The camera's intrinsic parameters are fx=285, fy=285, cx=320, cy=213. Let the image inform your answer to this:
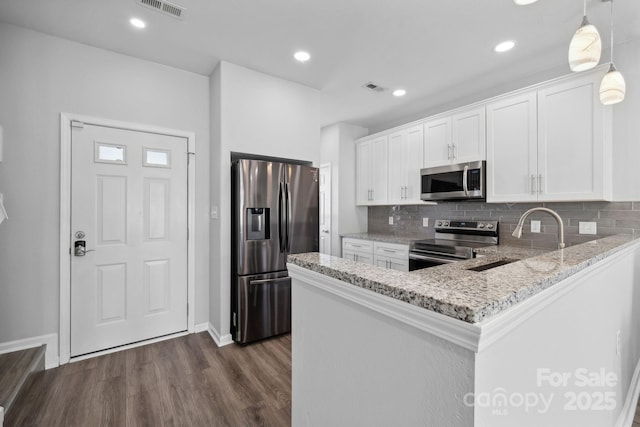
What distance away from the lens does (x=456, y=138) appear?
10.6 ft

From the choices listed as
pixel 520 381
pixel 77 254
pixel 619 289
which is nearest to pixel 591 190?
pixel 619 289

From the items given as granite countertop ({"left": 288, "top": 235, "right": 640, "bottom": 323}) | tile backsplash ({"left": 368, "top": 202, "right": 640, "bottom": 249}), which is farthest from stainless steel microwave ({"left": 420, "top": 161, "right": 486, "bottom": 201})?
granite countertop ({"left": 288, "top": 235, "right": 640, "bottom": 323})

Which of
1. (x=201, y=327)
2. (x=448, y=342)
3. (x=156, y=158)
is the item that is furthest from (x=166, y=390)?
(x=448, y=342)

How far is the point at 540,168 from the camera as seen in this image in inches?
103

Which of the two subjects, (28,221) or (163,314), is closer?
(28,221)

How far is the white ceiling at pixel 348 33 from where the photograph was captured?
2.02 m

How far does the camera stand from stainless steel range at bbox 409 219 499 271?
293 cm

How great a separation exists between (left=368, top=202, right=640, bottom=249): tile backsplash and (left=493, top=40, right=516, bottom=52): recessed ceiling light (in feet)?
4.91

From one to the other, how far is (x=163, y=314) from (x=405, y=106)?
383 centimetres

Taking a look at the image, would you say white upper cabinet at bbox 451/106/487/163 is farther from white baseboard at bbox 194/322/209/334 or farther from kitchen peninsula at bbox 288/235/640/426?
white baseboard at bbox 194/322/209/334

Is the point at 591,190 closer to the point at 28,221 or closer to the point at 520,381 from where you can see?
the point at 520,381

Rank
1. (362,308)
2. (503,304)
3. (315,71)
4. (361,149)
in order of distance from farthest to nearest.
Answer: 1. (361,149)
2. (315,71)
3. (362,308)
4. (503,304)

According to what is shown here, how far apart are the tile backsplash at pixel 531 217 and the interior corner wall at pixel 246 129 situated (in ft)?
5.72

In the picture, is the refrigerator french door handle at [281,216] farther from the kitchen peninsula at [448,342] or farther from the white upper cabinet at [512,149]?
the white upper cabinet at [512,149]
